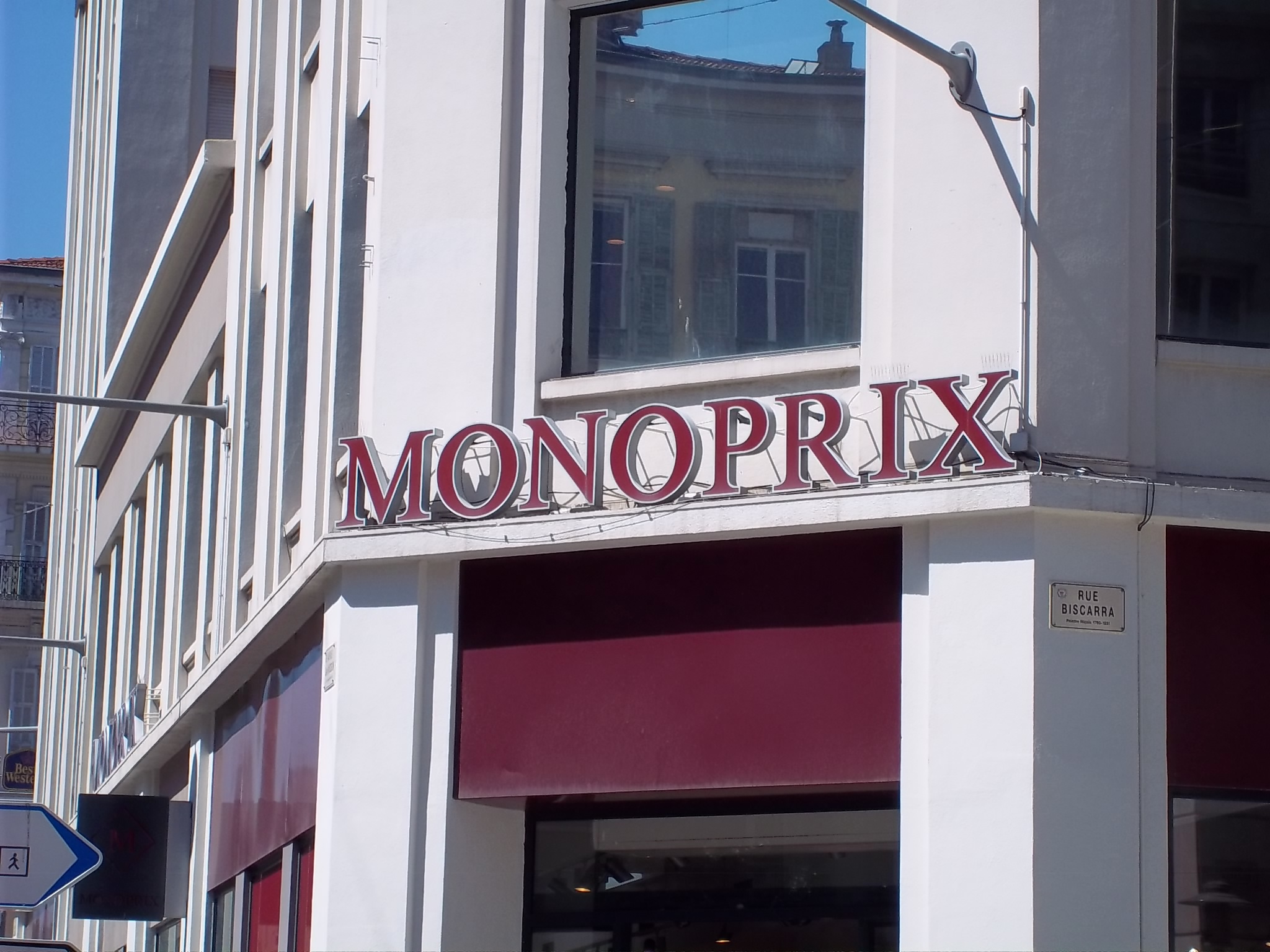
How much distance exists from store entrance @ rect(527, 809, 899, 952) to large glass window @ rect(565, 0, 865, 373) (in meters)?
3.09

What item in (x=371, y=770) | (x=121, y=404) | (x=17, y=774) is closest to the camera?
(x=371, y=770)

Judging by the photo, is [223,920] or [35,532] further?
[35,532]

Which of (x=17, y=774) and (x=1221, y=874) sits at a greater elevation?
(x=17, y=774)

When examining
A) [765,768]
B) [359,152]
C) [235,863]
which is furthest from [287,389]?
[765,768]

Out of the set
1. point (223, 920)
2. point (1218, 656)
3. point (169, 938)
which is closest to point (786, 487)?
point (1218, 656)

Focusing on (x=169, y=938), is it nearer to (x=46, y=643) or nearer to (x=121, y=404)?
(x=46, y=643)

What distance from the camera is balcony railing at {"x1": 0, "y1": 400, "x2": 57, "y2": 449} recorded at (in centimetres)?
5762

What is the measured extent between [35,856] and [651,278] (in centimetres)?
532

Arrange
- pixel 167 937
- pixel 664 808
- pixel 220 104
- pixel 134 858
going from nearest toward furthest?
1. pixel 664 808
2. pixel 134 858
3. pixel 167 937
4. pixel 220 104

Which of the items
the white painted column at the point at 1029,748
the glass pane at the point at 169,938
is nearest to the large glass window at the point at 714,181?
the white painted column at the point at 1029,748

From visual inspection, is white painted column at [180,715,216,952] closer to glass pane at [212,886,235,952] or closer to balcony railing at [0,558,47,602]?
glass pane at [212,886,235,952]

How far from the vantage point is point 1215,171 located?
12617 millimetres

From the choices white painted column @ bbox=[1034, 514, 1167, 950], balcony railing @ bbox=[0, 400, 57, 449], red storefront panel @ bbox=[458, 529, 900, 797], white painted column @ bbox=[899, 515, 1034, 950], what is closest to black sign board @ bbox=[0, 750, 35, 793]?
balcony railing @ bbox=[0, 400, 57, 449]

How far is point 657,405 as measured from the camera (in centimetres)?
1250
